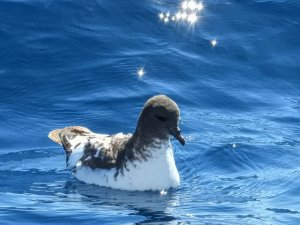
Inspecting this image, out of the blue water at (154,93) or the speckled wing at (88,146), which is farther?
the speckled wing at (88,146)

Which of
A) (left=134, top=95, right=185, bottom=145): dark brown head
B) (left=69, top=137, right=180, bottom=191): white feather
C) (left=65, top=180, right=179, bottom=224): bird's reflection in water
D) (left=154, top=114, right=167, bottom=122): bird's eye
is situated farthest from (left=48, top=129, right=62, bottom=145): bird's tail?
(left=154, top=114, right=167, bottom=122): bird's eye

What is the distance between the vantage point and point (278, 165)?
12.6 meters

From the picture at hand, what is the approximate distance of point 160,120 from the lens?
11.1m

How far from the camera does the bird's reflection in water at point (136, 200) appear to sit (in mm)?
10234

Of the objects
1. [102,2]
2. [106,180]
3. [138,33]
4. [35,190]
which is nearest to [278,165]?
[106,180]

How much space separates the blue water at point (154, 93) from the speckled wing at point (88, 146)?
Answer: 1.08 feet

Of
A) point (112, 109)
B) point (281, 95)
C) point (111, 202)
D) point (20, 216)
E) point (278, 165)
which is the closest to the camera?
point (20, 216)

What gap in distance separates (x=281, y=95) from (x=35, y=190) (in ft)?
19.2

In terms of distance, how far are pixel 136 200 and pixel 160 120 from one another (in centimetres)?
112

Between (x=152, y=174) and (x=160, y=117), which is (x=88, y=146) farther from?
(x=160, y=117)

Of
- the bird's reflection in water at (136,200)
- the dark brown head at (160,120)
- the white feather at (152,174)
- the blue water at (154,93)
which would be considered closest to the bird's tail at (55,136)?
the blue water at (154,93)

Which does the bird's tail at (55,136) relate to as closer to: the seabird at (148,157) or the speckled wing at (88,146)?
the speckled wing at (88,146)

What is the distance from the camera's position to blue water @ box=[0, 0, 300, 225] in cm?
1071

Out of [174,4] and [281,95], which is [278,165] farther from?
[174,4]
